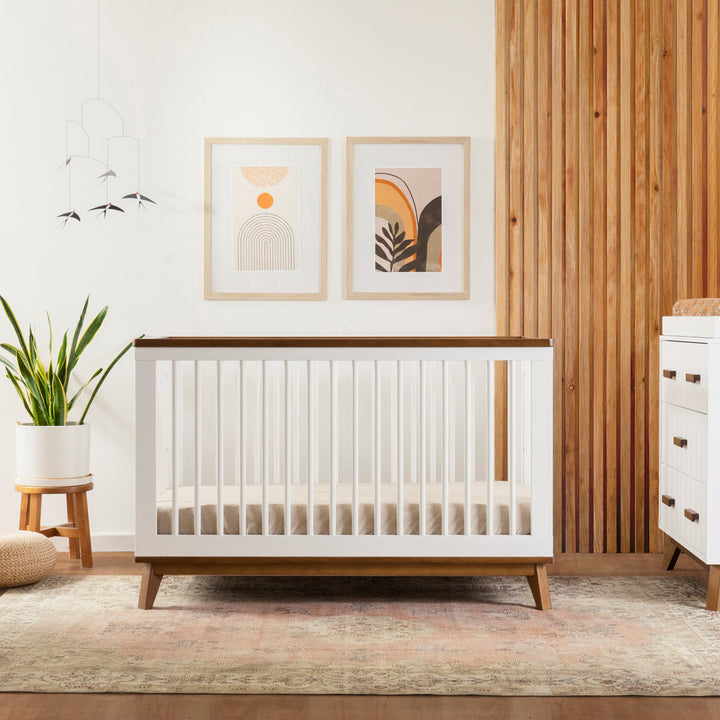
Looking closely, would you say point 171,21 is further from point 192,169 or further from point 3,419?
point 3,419

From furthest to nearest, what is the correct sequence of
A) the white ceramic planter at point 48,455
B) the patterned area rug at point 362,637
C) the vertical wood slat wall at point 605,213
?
the vertical wood slat wall at point 605,213, the white ceramic planter at point 48,455, the patterned area rug at point 362,637

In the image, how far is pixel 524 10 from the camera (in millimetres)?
3178

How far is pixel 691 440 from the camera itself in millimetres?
2588

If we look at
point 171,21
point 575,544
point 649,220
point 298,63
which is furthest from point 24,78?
point 575,544

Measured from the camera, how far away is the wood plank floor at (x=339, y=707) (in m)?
1.77

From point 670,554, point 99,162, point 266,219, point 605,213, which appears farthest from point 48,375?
point 670,554

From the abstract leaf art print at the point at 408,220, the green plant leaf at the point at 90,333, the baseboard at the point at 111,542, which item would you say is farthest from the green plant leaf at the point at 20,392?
the abstract leaf art print at the point at 408,220

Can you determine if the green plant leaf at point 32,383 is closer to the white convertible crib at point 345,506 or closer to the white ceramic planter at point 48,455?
the white ceramic planter at point 48,455

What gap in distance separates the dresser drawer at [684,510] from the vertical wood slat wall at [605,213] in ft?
1.18

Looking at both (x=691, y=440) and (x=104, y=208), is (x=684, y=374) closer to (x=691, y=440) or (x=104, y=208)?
(x=691, y=440)

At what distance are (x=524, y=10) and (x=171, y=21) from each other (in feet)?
4.64

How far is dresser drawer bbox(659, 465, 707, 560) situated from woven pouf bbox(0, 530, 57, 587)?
7.11ft

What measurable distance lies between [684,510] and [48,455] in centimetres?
224

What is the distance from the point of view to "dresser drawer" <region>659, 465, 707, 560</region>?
8.24 ft
